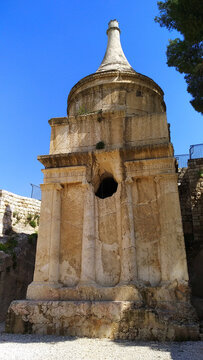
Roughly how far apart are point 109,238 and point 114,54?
812cm

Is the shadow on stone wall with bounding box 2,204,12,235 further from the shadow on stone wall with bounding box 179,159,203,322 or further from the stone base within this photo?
the shadow on stone wall with bounding box 179,159,203,322

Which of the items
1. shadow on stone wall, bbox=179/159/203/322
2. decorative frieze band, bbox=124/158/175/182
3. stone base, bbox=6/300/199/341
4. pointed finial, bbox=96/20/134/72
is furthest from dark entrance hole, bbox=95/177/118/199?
pointed finial, bbox=96/20/134/72

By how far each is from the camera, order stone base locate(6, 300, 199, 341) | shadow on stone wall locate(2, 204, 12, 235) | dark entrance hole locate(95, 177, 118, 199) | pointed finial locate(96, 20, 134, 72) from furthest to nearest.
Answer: shadow on stone wall locate(2, 204, 12, 235) < pointed finial locate(96, 20, 134, 72) < dark entrance hole locate(95, 177, 118, 199) < stone base locate(6, 300, 199, 341)

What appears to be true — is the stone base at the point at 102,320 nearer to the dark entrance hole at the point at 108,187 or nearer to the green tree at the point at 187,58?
the dark entrance hole at the point at 108,187

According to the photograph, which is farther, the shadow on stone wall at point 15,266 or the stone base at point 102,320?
the shadow on stone wall at point 15,266

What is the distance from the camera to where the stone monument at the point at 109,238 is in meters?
6.61

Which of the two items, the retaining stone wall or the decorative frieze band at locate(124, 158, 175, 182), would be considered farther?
the retaining stone wall

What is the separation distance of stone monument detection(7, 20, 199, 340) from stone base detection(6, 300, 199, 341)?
2cm

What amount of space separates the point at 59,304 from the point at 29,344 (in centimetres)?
118

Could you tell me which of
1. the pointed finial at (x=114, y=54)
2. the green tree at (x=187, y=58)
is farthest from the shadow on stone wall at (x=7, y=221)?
the green tree at (x=187, y=58)

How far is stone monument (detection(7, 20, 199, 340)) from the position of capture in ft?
21.7

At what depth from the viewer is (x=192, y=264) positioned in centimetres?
1039

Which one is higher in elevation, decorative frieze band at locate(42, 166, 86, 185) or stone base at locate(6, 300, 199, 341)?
decorative frieze band at locate(42, 166, 86, 185)

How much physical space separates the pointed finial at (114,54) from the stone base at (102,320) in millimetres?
8170
